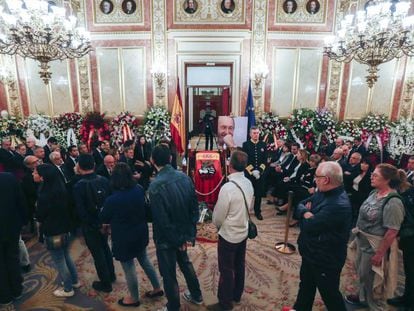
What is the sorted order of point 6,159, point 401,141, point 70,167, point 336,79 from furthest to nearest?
1. point 336,79
2. point 401,141
3. point 70,167
4. point 6,159

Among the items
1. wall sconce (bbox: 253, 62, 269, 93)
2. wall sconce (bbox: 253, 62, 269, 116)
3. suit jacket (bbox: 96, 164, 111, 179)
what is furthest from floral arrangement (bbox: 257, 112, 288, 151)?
suit jacket (bbox: 96, 164, 111, 179)

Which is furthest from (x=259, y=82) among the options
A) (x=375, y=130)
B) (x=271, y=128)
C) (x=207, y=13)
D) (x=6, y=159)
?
(x=6, y=159)

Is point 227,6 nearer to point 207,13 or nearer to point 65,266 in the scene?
point 207,13

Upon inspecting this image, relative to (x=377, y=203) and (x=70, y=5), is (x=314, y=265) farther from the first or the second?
(x=70, y=5)

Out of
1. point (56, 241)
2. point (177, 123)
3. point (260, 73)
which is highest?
point (260, 73)

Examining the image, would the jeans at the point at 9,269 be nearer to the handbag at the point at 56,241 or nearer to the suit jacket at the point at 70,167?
the handbag at the point at 56,241

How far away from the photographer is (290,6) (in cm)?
885

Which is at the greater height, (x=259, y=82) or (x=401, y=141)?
(x=259, y=82)

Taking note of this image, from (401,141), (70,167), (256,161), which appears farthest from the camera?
(401,141)

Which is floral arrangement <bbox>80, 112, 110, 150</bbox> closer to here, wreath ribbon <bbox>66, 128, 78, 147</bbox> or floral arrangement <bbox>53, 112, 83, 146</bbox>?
floral arrangement <bbox>53, 112, 83, 146</bbox>

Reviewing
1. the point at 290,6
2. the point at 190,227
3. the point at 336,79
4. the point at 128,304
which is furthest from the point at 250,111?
the point at 128,304

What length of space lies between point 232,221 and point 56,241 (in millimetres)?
2033

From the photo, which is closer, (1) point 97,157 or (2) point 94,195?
(2) point 94,195

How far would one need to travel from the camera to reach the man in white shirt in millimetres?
2787
